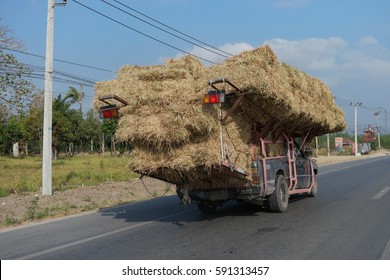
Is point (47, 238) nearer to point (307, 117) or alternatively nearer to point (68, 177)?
point (307, 117)

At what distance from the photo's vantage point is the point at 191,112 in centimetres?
810

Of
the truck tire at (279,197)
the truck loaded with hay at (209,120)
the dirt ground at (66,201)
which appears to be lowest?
the dirt ground at (66,201)

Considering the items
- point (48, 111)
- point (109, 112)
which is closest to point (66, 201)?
point (48, 111)

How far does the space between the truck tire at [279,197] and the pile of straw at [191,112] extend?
1383 mm

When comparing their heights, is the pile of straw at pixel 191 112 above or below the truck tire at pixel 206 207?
above

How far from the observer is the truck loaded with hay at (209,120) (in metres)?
8.13

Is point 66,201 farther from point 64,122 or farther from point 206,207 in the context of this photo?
point 64,122

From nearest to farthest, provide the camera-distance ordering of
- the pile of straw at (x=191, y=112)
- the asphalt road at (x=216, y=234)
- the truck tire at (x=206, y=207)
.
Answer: the asphalt road at (x=216, y=234) → the pile of straw at (x=191, y=112) → the truck tire at (x=206, y=207)

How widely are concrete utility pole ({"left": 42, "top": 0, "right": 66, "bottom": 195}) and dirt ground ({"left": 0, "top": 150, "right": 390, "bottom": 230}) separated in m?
0.58

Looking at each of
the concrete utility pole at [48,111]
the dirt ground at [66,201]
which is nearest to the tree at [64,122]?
the dirt ground at [66,201]

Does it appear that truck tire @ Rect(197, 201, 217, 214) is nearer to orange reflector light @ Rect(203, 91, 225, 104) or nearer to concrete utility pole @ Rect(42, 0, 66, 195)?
orange reflector light @ Rect(203, 91, 225, 104)

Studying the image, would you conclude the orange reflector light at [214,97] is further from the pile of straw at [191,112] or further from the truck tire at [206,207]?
the truck tire at [206,207]

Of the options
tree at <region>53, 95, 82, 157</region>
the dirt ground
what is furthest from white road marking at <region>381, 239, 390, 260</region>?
tree at <region>53, 95, 82, 157</region>

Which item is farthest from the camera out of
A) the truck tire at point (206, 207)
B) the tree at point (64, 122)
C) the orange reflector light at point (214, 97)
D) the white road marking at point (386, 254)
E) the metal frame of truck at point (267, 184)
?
the tree at point (64, 122)
